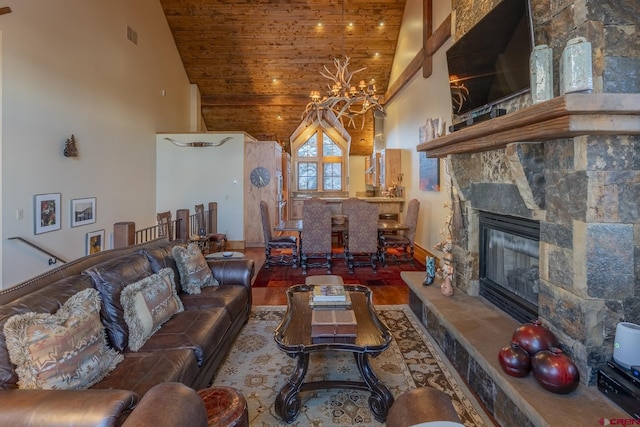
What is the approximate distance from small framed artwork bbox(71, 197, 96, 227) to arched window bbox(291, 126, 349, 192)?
679 centimetres

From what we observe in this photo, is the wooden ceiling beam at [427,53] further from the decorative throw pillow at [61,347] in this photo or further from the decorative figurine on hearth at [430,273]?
the decorative throw pillow at [61,347]

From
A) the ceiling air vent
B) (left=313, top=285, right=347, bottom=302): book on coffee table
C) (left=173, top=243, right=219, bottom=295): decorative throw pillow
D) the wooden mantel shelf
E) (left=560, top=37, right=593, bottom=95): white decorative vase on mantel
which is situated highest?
the ceiling air vent

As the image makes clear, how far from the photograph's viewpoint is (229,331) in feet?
9.18

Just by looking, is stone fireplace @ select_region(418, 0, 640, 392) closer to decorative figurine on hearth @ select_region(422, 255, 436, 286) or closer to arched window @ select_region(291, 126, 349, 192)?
decorative figurine on hearth @ select_region(422, 255, 436, 286)

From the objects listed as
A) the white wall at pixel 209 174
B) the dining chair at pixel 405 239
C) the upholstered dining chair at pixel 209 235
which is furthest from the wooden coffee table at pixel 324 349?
the white wall at pixel 209 174

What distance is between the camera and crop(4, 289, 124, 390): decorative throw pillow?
54.9 inches

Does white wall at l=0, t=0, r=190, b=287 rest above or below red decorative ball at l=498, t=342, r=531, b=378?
above

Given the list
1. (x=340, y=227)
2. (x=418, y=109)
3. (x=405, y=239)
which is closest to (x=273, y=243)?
(x=340, y=227)

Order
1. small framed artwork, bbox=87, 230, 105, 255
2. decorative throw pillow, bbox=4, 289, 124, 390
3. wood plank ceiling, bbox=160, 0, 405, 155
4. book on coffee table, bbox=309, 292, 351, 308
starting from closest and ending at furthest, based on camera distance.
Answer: decorative throw pillow, bbox=4, 289, 124, 390
book on coffee table, bbox=309, 292, 351, 308
small framed artwork, bbox=87, 230, 105, 255
wood plank ceiling, bbox=160, 0, 405, 155

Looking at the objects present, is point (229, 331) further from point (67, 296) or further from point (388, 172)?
point (388, 172)

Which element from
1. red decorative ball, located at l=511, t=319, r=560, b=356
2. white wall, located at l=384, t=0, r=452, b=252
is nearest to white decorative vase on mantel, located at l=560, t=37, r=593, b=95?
red decorative ball, located at l=511, t=319, r=560, b=356

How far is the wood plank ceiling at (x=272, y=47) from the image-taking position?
24.8 feet

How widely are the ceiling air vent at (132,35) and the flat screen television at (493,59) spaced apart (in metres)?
6.16

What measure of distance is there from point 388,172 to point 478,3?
5.00m
